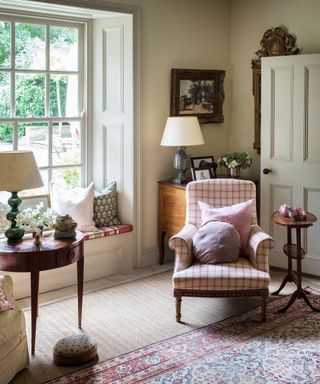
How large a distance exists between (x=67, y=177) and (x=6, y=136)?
708mm

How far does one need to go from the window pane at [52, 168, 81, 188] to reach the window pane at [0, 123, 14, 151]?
50cm

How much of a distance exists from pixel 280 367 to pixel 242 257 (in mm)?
1016

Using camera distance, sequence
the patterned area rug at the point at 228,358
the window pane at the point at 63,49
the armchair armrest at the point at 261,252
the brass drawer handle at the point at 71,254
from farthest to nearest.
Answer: the window pane at the point at 63,49 < the armchair armrest at the point at 261,252 < the brass drawer handle at the point at 71,254 < the patterned area rug at the point at 228,358

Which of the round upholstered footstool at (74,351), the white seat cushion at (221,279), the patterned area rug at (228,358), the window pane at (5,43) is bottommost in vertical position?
the patterned area rug at (228,358)

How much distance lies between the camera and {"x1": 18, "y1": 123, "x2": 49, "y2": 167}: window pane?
4492 mm

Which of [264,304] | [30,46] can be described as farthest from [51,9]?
[264,304]

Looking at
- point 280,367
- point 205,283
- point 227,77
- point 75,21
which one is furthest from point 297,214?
point 75,21

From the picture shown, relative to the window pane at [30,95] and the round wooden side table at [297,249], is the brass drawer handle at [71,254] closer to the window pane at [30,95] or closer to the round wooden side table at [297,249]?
the round wooden side table at [297,249]

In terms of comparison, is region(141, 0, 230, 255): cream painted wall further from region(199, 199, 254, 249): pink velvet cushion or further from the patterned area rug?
the patterned area rug

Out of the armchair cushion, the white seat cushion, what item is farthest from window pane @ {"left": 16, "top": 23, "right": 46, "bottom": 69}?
the white seat cushion

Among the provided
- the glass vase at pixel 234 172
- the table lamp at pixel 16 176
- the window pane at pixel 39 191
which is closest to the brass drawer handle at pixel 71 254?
the table lamp at pixel 16 176

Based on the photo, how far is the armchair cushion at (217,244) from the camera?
368 cm

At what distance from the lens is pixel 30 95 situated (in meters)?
4.50

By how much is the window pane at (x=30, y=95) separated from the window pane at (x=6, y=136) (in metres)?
0.14
